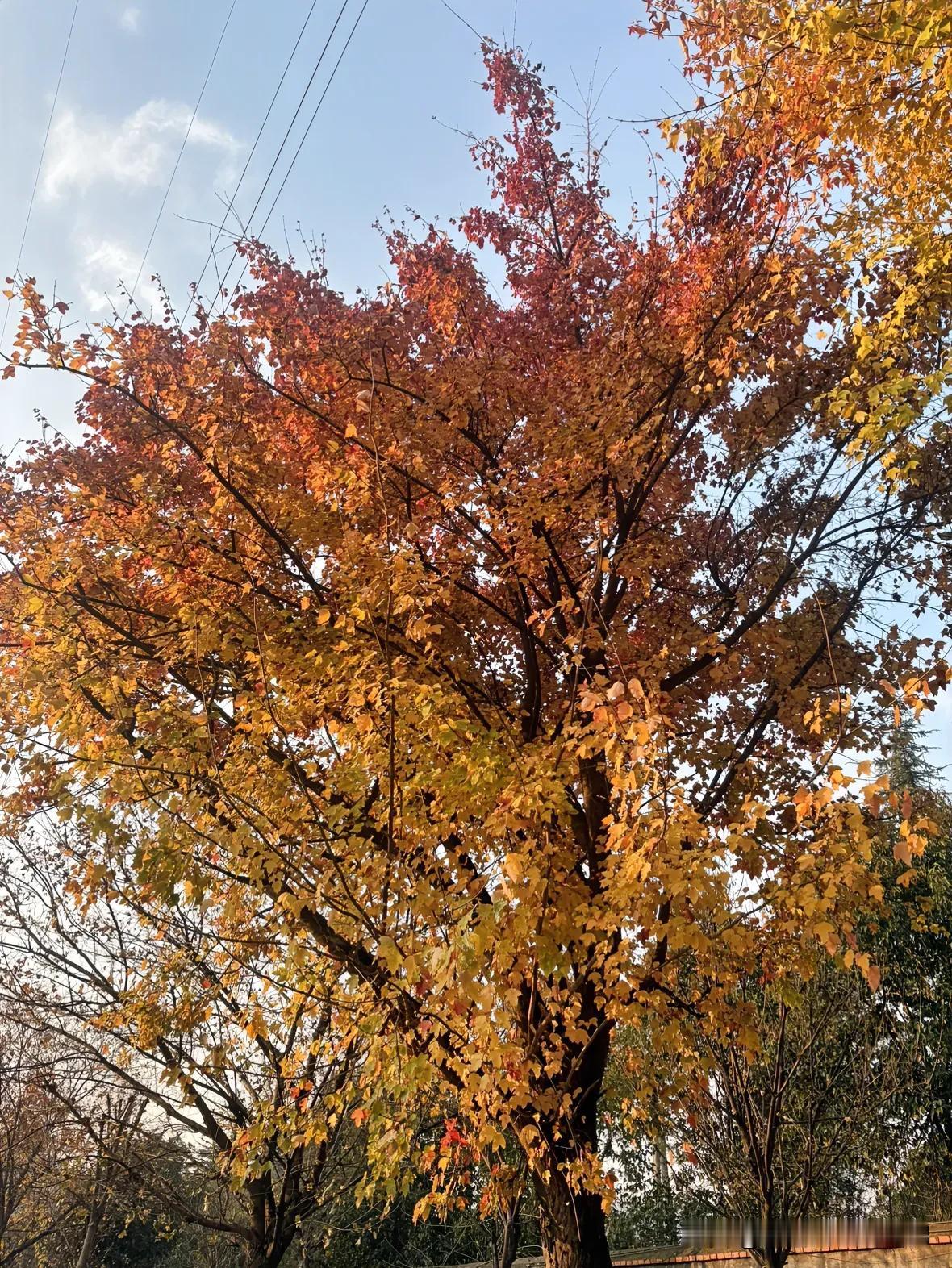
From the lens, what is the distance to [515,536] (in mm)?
5141

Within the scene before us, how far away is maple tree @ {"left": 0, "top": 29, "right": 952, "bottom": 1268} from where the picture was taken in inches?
141

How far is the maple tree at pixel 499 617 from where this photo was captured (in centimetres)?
358

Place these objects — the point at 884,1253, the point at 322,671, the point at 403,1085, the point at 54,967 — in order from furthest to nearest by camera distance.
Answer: the point at 884,1253 < the point at 54,967 < the point at 322,671 < the point at 403,1085

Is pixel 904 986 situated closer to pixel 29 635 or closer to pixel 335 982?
pixel 335 982

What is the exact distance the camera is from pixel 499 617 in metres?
5.90

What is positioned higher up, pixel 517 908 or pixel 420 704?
pixel 420 704

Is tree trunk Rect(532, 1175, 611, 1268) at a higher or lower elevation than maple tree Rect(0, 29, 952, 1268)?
lower

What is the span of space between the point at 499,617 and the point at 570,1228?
12.4 feet

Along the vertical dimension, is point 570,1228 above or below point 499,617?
below

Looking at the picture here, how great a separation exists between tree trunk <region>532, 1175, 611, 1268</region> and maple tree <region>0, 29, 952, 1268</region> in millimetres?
27

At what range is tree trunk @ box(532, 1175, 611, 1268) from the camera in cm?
444

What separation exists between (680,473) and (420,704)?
3330 millimetres

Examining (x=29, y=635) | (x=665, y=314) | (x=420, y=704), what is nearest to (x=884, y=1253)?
(x=420, y=704)

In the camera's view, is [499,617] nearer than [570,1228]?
No
